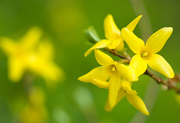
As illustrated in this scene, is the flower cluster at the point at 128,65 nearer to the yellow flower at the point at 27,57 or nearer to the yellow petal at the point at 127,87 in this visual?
the yellow petal at the point at 127,87

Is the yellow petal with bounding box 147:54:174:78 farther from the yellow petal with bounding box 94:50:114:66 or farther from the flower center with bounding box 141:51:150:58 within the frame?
the yellow petal with bounding box 94:50:114:66

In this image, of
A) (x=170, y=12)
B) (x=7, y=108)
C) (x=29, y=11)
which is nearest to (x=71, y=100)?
(x=7, y=108)

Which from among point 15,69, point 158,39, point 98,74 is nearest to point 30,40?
point 15,69

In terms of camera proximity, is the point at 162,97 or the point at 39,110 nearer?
the point at 39,110

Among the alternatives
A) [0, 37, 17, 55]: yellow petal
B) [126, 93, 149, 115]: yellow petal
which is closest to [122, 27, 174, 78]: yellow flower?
[126, 93, 149, 115]: yellow petal

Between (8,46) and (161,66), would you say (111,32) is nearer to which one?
(161,66)

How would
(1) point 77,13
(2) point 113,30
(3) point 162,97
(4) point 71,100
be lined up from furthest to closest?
(1) point 77,13 < (3) point 162,97 < (4) point 71,100 < (2) point 113,30

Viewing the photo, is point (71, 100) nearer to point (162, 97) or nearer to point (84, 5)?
point (162, 97)
